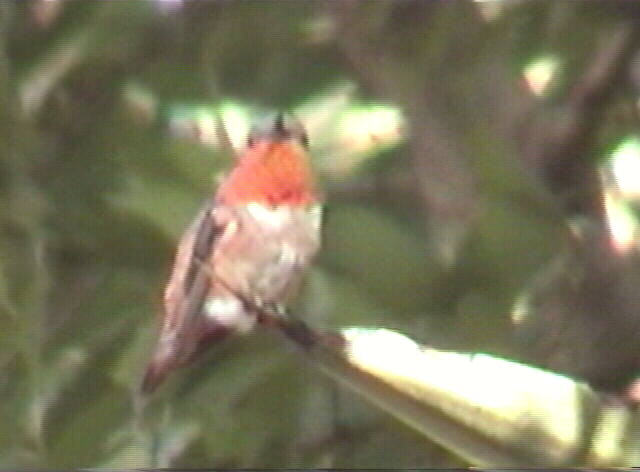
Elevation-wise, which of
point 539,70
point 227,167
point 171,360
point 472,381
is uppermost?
point 539,70

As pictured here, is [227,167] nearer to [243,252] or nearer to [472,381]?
[243,252]

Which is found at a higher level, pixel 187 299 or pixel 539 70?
pixel 539 70

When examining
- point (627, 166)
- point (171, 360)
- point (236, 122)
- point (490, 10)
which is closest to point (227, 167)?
point (236, 122)

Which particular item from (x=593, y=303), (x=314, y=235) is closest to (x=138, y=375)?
(x=314, y=235)

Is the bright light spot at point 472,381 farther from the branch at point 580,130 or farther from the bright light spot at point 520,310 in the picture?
the branch at point 580,130

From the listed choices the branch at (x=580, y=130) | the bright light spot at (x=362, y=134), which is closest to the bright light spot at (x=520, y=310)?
the branch at (x=580, y=130)

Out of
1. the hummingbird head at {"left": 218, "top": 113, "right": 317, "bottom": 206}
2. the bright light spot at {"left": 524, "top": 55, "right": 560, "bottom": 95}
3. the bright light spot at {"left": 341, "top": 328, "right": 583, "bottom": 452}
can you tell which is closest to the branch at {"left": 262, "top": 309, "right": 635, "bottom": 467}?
the bright light spot at {"left": 341, "top": 328, "right": 583, "bottom": 452}
